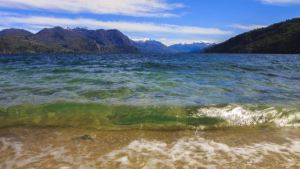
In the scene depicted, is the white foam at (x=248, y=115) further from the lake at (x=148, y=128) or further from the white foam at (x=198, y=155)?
the white foam at (x=198, y=155)

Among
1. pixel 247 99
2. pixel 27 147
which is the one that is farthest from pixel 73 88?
pixel 27 147

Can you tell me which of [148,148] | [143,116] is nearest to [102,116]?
[143,116]

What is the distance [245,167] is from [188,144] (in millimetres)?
1671

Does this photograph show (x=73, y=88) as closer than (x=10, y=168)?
No

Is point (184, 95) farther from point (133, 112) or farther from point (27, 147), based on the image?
→ point (27, 147)

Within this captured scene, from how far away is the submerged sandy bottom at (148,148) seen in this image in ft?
21.8

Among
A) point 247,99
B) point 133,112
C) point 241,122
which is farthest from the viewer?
point 247,99

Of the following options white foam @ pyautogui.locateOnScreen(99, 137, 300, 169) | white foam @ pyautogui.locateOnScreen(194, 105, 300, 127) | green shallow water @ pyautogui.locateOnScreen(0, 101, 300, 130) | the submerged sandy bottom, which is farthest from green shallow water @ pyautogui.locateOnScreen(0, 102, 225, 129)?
white foam @ pyautogui.locateOnScreen(99, 137, 300, 169)

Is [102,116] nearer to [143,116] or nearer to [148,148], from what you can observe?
[143,116]

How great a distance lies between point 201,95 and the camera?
1399 cm

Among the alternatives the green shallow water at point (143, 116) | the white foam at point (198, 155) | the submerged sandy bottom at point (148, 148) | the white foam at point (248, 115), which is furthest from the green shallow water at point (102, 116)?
the white foam at point (198, 155)

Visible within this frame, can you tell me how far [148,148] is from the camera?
758cm

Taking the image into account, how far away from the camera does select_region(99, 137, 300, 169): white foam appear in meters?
6.61

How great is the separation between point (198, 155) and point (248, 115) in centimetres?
412
